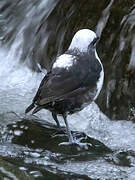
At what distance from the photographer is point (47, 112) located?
5898 millimetres

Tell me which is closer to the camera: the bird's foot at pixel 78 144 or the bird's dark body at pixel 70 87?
the bird's dark body at pixel 70 87

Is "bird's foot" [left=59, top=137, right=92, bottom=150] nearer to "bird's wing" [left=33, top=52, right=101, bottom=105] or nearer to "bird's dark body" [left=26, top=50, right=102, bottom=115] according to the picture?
"bird's dark body" [left=26, top=50, right=102, bottom=115]

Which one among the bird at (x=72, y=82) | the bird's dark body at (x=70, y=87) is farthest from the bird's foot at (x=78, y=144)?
the bird's dark body at (x=70, y=87)

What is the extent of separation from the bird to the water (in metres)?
0.28

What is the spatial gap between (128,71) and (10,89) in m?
1.31

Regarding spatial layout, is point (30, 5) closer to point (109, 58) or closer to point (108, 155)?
point (109, 58)

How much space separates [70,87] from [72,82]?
4 cm

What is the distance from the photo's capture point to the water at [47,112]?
4395mm

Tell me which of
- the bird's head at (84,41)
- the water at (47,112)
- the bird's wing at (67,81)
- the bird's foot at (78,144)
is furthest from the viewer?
the bird's head at (84,41)

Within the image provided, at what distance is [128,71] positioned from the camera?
603 cm

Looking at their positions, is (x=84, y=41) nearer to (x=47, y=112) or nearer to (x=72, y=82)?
(x=72, y=82)

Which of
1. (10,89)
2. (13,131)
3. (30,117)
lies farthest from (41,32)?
(13,131)

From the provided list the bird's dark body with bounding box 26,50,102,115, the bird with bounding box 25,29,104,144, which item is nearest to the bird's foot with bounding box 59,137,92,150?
the bird with bounding box 25,29,104,144

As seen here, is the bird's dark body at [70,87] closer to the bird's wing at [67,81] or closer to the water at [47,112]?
the bird's wing at [67,81]
